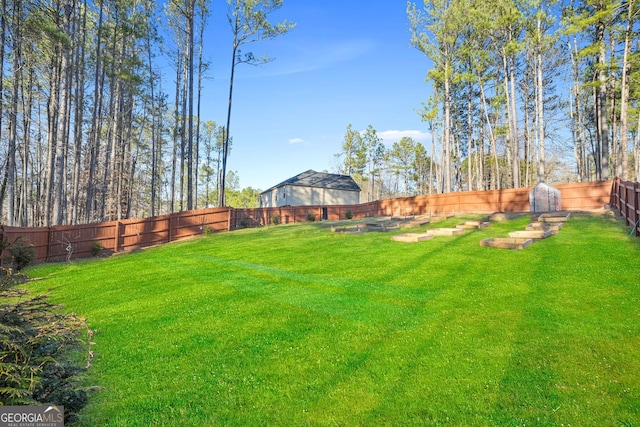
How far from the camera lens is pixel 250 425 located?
252cm

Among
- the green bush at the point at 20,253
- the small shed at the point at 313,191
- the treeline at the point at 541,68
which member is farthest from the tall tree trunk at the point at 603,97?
the green bush at the point at 20,253

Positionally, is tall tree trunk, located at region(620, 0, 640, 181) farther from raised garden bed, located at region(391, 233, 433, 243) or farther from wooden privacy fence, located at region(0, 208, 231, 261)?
wooden privacy fence, located at region(0, 208, 231, 261)

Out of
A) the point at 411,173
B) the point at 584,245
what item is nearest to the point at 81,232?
the point at 584,245

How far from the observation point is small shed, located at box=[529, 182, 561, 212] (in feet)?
63.8

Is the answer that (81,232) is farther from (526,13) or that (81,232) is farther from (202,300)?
(526,13)

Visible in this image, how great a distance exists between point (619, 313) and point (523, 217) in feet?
47.7

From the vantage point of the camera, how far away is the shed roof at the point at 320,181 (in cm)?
3775

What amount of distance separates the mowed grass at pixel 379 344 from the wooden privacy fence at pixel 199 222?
6910mm

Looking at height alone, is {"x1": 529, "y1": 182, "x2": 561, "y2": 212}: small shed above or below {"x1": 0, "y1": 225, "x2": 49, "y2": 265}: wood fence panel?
above

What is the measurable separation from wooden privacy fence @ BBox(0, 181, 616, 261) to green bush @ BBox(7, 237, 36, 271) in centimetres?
49

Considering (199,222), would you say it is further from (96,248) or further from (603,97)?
(603,97)

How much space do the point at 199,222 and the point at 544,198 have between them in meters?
22.4

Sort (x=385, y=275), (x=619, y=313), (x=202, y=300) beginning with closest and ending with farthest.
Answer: (x=619, y=313), (x=202, y=300), (x=385, y=275)

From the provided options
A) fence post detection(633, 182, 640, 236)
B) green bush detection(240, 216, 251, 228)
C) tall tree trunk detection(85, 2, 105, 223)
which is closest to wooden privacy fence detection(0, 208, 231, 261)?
green bush detection(240, 216, 251, 228)
